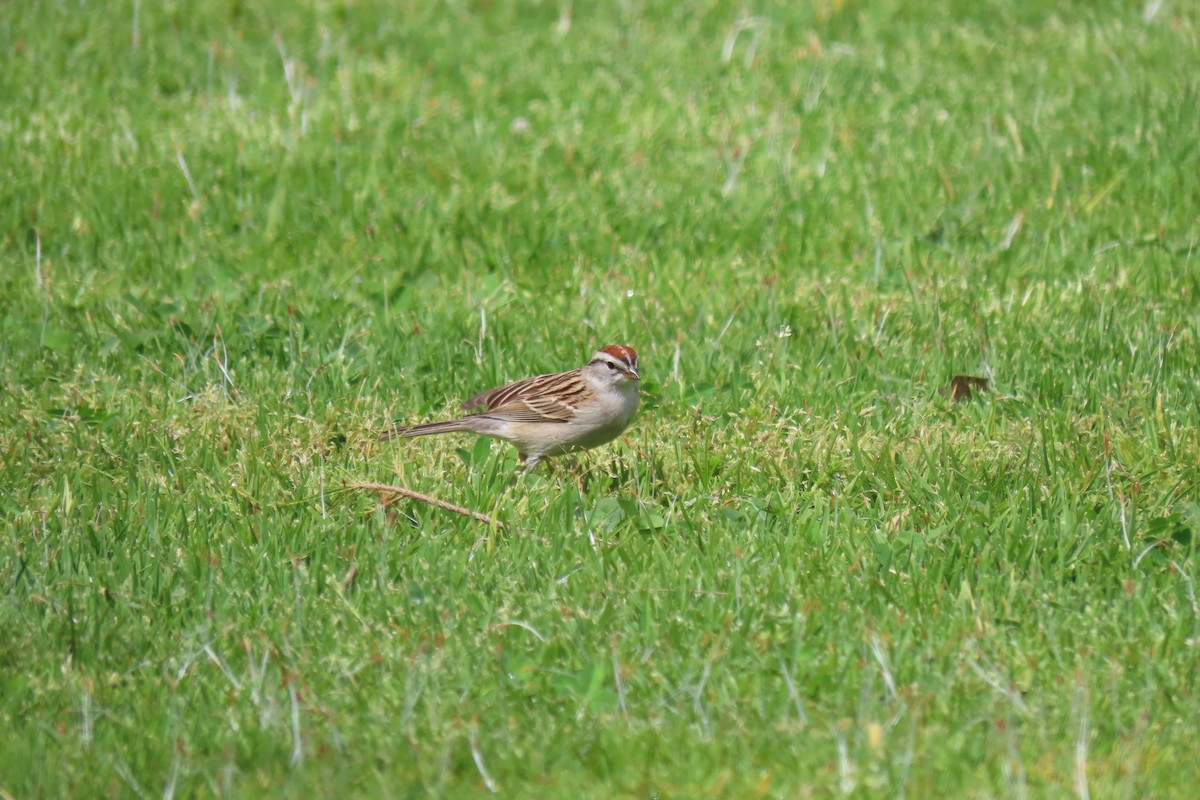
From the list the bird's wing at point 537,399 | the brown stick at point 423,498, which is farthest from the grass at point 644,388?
the bird's wing at point 537,399

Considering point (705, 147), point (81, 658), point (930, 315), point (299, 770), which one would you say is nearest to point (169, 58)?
point (705, 147)

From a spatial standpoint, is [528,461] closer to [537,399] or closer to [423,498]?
[537,399]

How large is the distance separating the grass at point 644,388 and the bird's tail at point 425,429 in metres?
0.10

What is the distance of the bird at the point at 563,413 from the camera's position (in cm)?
600

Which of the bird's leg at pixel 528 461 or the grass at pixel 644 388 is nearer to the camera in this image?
the grass at pixel 644 388

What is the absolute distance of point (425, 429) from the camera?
5.96 meters

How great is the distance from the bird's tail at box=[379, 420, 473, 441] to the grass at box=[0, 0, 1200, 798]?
96 mm

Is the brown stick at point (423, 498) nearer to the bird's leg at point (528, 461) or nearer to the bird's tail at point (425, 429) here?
the bird's tail at point (425, 429)

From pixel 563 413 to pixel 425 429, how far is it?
57 cm

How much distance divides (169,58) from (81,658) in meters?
6.86

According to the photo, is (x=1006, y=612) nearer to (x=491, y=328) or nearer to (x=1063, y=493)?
(x=1063, y=493)

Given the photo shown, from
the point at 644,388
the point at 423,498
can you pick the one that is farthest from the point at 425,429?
the point at 644,388

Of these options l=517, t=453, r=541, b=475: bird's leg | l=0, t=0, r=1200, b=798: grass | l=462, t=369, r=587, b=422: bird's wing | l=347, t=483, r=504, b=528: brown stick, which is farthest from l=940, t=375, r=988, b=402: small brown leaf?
l=347, t=483, r=504, b=528: brown stick

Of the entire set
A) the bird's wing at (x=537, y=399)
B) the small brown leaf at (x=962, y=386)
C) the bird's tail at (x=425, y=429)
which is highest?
the small brown leaf at (x=962, y=386)
